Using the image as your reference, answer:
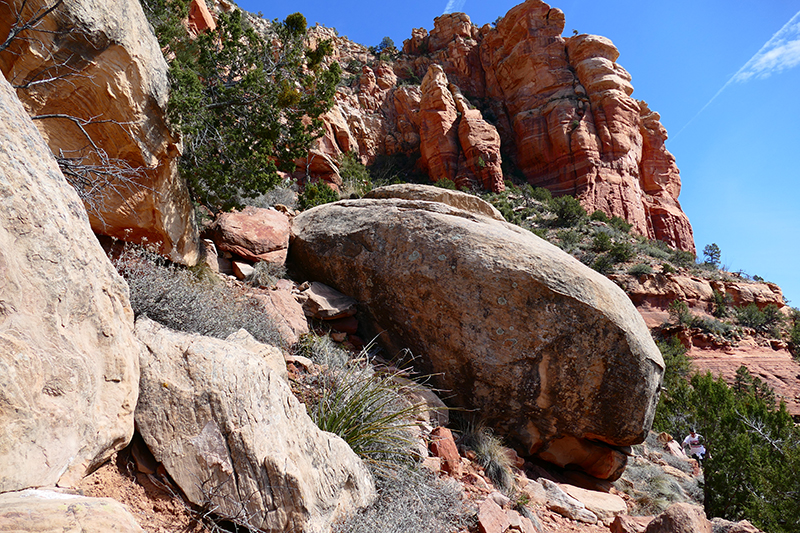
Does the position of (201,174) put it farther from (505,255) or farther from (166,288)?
(505,255)

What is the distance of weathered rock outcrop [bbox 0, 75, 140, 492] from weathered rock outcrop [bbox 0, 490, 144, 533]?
113 millimetres

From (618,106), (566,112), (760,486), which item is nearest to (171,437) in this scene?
(760,486)

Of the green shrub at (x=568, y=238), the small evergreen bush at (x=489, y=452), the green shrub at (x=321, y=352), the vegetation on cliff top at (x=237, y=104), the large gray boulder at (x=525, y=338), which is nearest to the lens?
the small evergreen bush at (x=489, y=452)

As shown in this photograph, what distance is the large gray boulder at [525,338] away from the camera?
5000mm

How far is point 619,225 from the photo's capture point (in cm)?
2734

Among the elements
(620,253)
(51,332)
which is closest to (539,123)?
(620,253)

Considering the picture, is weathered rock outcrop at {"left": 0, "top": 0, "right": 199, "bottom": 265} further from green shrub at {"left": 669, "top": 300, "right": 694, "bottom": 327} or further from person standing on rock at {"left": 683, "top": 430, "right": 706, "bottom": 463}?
green shrub at {"left": 669, "top": 300, "right": 694, "bottom": 327}

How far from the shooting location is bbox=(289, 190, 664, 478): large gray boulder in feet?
16.4

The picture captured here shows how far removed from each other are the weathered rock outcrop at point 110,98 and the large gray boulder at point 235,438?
1.66 m

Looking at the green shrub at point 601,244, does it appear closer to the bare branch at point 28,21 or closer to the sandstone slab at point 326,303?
the sandstone slab at point 326,303

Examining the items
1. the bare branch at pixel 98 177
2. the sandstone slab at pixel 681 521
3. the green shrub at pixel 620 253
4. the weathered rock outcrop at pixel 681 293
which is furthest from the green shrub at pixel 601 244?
the bare branch at pixel 98 177

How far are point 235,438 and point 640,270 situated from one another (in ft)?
71.6

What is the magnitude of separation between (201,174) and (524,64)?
117 ft

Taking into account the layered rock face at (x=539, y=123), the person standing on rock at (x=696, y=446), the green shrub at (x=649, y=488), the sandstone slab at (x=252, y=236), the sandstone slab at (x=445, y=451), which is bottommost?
the sandstone slab at (x=445, y=451)
